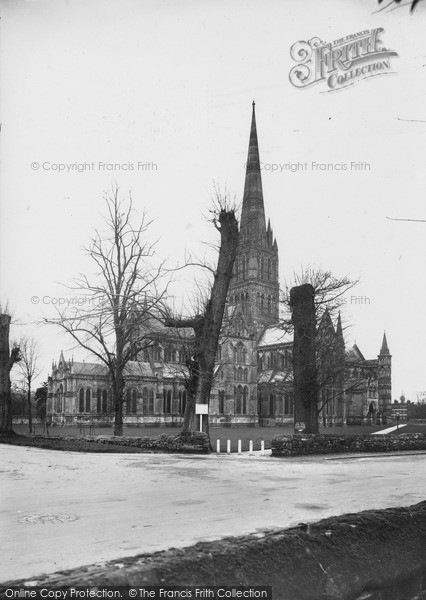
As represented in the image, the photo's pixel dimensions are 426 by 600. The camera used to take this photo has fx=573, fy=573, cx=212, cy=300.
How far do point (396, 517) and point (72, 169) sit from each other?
7.45m

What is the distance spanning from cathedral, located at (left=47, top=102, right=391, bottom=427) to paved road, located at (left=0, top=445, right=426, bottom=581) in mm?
41084

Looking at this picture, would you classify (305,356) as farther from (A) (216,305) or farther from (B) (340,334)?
(B) (340,334)

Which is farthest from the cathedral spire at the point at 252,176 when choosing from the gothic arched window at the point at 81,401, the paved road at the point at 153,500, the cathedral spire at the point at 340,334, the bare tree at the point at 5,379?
the gothic arched window at the point at 81,401

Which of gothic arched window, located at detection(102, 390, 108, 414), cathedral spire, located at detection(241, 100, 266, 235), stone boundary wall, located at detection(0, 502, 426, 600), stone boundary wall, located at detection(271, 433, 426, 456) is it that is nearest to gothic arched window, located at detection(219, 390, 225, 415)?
gothic arched window, located at detection(102, 390, 108, 414)

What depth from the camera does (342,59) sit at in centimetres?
890

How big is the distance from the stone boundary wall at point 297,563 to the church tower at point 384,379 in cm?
7573

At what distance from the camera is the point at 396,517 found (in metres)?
4.91

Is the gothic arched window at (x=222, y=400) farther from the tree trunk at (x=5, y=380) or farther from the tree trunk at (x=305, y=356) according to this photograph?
the tree trunk at (x=305, y=356)

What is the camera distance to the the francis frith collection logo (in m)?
8.61

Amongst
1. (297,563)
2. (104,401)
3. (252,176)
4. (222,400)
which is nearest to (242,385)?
(222,400)

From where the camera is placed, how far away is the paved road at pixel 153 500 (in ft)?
17.3

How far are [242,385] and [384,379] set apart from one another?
22204 millimetres

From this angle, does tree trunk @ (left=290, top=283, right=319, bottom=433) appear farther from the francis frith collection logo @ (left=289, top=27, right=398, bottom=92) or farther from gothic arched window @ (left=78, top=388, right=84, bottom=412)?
gothic arched window @ (left=78, top=388, right=84, bottom=412)

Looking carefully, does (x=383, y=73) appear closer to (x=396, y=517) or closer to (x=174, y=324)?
(x=396, y=517)
